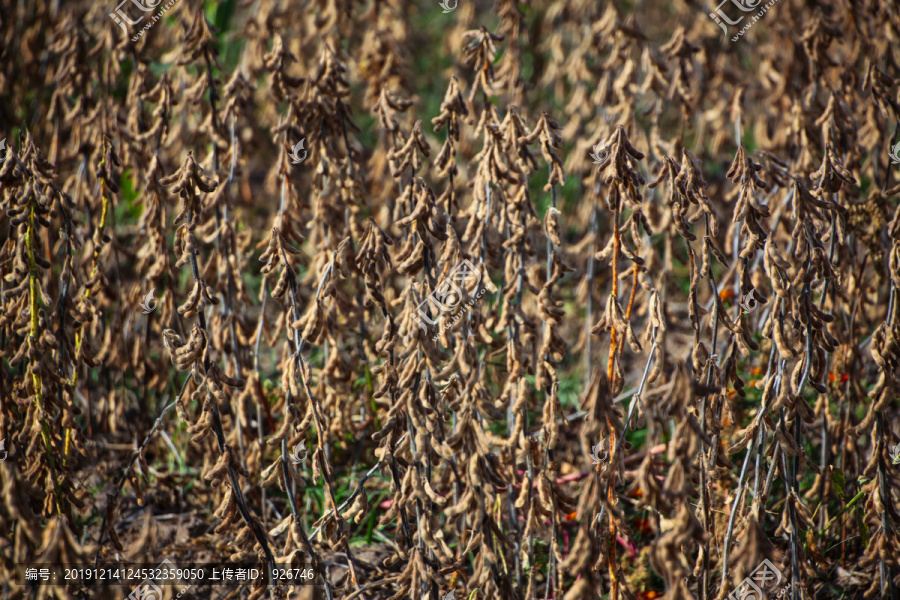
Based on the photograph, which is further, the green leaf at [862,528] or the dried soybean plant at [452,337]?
the green leaf at [862,528]

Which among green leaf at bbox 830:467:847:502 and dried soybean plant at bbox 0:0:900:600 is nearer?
dried soybean plant at bbox 0:0:900:600

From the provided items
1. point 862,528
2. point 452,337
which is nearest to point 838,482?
point 862,528

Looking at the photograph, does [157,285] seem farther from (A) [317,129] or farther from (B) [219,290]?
(A) [317,129]

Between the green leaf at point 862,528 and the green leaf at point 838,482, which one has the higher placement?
the green leaf at point 838,482

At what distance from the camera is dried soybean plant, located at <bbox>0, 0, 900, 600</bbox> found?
155 cm

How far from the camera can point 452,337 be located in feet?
6.30

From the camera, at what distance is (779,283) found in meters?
1.53

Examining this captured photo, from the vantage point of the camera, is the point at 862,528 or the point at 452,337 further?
the point at 452,337

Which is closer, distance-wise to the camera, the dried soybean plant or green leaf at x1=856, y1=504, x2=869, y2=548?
the dried soybean plant

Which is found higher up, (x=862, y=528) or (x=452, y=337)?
(x=452, y=337)

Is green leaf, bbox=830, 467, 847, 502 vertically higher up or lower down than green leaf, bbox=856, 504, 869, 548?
higher up

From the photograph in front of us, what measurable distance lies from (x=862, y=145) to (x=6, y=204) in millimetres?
2609

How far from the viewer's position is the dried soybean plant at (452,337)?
5.09ft

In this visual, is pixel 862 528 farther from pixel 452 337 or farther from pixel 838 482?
pixel 452 337
